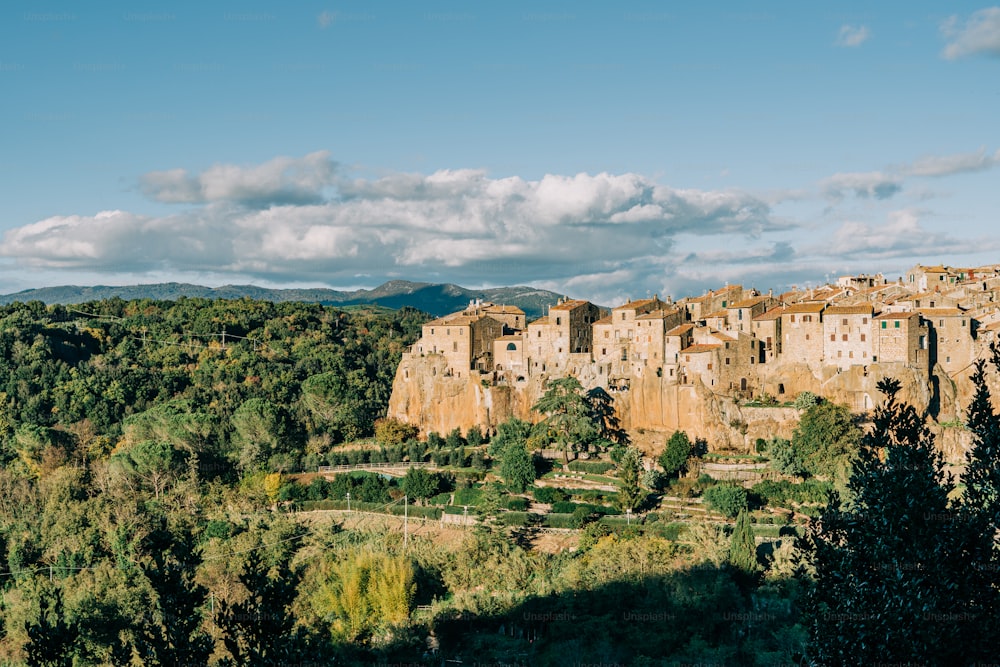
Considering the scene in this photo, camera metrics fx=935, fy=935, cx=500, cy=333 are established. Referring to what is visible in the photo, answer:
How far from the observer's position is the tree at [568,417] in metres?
56.1

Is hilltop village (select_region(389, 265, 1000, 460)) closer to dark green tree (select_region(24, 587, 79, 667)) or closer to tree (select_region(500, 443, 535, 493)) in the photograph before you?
tree (select_region(500, 443, 535, 493))

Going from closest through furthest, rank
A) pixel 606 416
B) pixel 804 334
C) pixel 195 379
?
pixel 804 334 < pixel 606 416 < pixel 195 379

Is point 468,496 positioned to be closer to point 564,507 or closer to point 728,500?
point 564,507

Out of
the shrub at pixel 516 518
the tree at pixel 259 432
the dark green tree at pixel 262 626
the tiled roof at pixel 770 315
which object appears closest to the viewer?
the dark green tree at pixel 262 626

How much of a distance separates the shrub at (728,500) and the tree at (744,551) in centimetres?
422

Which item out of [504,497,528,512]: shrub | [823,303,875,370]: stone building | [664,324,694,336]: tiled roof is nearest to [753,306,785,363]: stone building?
[823,303,875,370]: stone building

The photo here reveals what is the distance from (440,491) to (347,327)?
44.0m

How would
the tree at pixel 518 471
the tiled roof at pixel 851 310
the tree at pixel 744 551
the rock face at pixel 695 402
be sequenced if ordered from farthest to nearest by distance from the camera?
the tree at pixel 518 471
the tiled roof at pixel 851 310
the rock face at pixel 695 402
the tree at pixel 744 551

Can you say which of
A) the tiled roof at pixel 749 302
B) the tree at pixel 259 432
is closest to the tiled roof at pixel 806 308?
the tiled roof at pixel 749 302

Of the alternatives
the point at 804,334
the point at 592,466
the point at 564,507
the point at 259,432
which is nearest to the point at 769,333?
the point at 804,334

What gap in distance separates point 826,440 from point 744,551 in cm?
1085

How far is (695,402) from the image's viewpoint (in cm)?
5438

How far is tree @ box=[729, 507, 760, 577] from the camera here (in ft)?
135

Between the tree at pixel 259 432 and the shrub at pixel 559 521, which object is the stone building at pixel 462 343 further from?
the shrub at pixel 559 521
